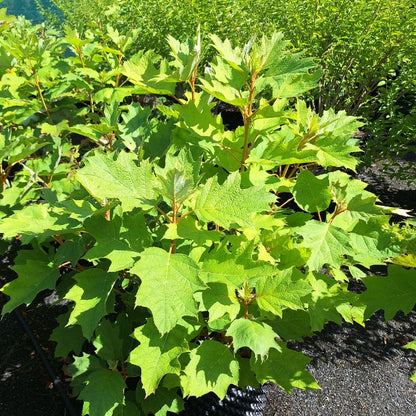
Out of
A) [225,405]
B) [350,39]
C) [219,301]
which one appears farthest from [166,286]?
[350,39]

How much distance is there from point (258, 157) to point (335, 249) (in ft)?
1.40

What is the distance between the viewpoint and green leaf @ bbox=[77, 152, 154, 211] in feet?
3.19

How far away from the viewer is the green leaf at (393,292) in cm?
106

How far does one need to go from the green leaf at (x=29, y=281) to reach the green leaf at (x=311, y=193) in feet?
3.30

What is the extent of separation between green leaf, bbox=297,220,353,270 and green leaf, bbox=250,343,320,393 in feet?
1.20

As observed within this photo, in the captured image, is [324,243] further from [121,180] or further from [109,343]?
[109,343]

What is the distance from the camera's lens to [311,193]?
1277mm

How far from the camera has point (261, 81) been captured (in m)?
1.21

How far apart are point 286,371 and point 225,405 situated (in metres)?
0.56

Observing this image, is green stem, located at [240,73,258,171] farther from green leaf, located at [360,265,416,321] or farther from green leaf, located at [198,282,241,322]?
green leaf, located at [360,265,416,321]

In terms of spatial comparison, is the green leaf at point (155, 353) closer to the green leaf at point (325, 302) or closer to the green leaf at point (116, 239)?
the green leaf at point (116, 239)

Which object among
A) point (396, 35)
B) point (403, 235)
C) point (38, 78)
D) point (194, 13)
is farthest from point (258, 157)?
point (194, 13)

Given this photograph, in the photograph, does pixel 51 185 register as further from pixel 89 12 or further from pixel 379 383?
pixel 89 12

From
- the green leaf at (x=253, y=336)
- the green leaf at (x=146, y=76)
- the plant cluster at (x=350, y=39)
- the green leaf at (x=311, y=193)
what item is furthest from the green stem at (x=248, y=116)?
the plant cluster at (x=350, y=39)
